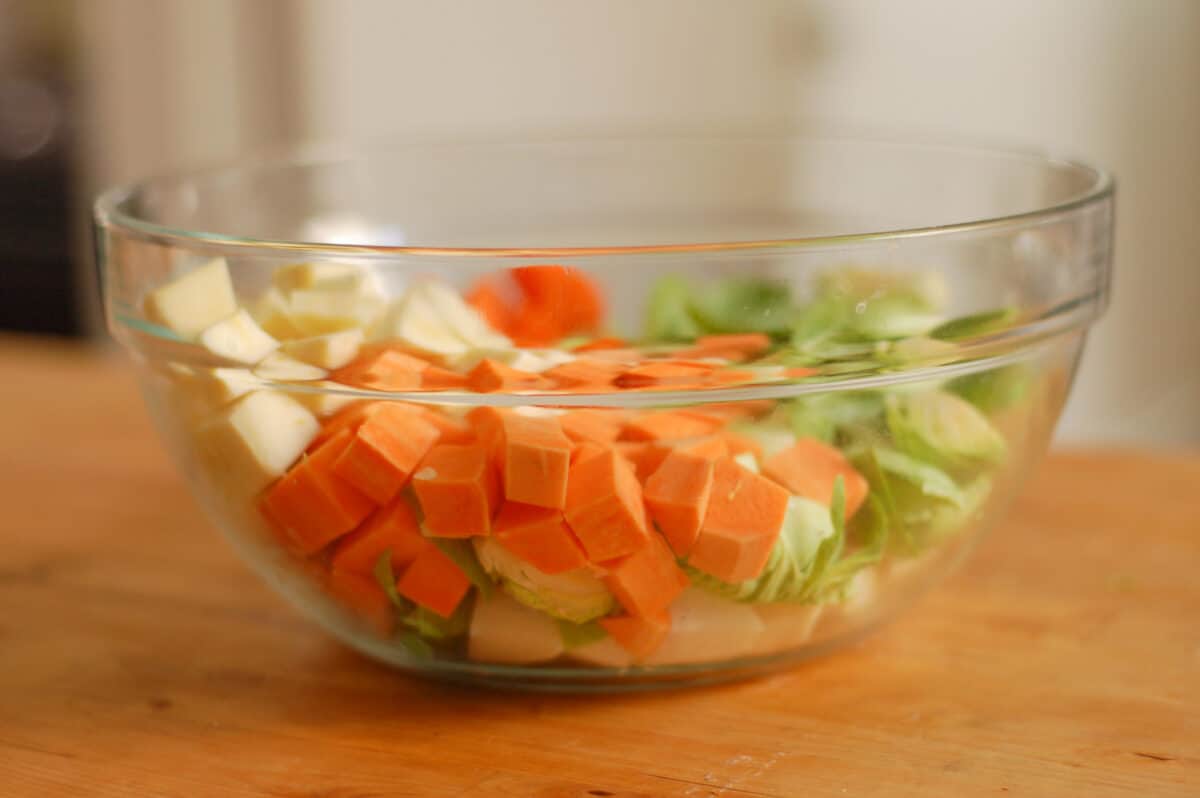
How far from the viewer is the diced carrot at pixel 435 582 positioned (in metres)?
0.61

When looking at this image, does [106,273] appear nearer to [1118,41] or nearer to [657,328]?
[657,328]

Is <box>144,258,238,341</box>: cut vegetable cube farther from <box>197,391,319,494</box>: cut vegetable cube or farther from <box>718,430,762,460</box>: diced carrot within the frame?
<box>718,430,762,460</box>: diced carrot

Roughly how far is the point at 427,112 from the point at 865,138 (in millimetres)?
1659

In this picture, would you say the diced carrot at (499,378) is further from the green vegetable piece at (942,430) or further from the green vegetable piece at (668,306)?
the green vegetable piece at (668,306)

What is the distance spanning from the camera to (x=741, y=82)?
2.32 metres

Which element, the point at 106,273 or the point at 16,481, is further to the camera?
the point at 16,481

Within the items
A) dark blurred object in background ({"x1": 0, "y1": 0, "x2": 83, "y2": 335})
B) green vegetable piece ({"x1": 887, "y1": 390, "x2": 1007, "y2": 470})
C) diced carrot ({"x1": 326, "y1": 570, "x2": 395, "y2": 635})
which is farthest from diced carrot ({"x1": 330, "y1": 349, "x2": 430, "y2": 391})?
dark blurred object in background ({"x1": 0, "y1": 0, "x2": 83, "y2": 335})

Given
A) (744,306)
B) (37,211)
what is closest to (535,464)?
(744,306)

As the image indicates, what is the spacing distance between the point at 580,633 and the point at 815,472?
13 centimetres

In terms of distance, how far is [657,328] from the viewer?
87 centimetres

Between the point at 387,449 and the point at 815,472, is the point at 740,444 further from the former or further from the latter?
the point at 387,449

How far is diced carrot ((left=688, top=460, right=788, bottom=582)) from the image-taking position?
585 millimetres

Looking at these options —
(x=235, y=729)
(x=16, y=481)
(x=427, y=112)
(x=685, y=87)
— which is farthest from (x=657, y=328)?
(x=427, y=112)

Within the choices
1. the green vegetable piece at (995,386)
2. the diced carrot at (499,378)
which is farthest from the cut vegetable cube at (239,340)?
the green vegetable piece at (995,386)
